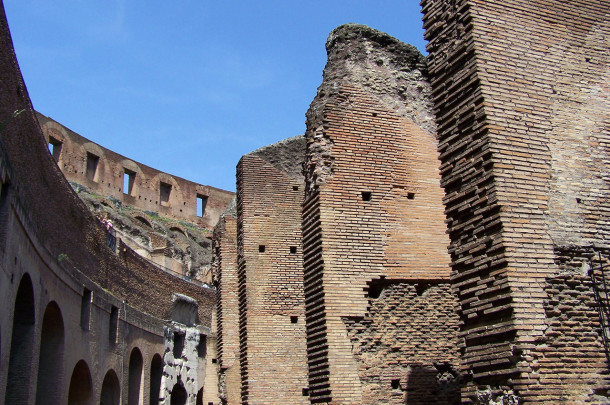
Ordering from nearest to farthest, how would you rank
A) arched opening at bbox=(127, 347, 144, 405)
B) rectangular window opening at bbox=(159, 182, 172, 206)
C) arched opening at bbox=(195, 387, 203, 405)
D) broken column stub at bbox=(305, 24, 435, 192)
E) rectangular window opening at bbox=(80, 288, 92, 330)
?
1. broken column stub at bbox=(305, 24, 435, 192)
2. rectangular window opening at bbox=(80, 288, 92, 330)
3. arched opening at bbox=(127, 347, 144, 405)
4. arched opening at bbox=(195, 387, 203, 405)
5. rectangular window opening at bbox=(159, 182, 172, 206)

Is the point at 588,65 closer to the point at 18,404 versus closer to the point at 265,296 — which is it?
the point at 265,296

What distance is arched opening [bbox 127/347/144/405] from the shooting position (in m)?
19.6

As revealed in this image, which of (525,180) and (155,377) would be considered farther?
(155,377)

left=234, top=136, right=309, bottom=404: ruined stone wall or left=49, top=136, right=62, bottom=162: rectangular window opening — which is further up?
left=49, top=136, right=62, bottom=162: rectangular window opening

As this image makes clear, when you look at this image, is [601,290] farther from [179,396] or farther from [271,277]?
[179,396]

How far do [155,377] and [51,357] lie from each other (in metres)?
8.70

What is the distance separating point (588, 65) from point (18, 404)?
994cm

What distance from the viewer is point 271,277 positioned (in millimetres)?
12156

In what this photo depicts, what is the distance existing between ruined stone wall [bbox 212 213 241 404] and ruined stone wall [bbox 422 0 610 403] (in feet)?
29.4

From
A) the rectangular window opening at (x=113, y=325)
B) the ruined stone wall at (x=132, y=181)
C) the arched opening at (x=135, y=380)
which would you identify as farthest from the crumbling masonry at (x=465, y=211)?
the ruined stone wall at (x=132, y=181)

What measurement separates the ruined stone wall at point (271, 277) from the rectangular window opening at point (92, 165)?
32.3m

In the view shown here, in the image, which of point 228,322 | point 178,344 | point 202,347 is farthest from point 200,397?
point 228,322

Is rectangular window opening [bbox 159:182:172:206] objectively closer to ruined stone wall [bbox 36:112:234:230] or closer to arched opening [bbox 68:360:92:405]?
ruined stone wall [bbox 36:112:234:230]

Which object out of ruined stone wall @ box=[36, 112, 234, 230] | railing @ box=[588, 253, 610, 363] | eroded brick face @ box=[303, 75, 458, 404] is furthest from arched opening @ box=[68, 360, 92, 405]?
ruined stone wall @ box=[36, 112, 234, 230]
